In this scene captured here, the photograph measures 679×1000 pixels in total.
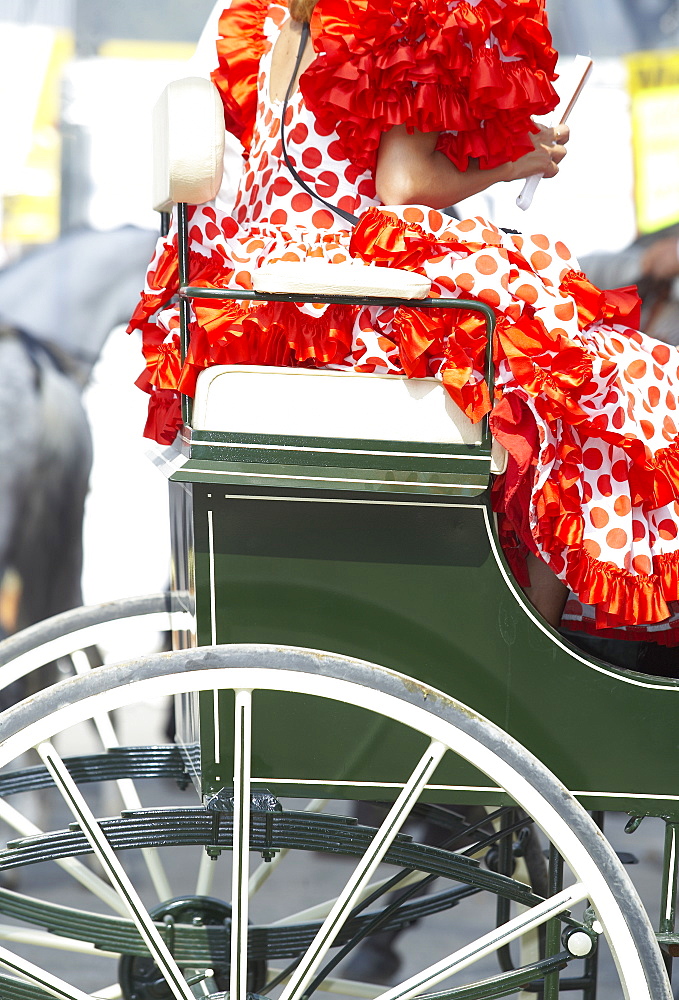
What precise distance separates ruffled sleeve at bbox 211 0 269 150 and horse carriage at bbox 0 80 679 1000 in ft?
1.04

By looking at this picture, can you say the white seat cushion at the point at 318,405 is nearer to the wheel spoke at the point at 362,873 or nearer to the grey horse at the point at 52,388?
the wheel spoke at the point at 362,873

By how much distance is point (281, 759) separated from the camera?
1222 millimetres

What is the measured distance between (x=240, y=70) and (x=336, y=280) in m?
0.65

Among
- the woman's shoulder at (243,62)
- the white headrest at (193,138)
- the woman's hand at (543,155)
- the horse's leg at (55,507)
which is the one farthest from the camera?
the horse's leg at (55,507)

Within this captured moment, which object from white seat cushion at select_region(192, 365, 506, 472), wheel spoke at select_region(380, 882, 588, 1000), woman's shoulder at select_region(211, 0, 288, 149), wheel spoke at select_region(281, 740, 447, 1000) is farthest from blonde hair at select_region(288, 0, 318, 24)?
wheel spoke at select_region(380, 882, 588, 1000)

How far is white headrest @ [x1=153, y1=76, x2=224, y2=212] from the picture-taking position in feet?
3.92

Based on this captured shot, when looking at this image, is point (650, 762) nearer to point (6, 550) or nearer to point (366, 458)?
point (366, 458)

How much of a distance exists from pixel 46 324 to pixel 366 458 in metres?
1.91

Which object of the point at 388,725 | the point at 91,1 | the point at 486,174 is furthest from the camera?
the point at 91,1

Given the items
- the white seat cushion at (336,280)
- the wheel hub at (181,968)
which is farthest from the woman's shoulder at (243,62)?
the wheel hub at (181,968)

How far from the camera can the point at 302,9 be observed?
1335mm

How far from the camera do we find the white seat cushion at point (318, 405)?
3.80 ft

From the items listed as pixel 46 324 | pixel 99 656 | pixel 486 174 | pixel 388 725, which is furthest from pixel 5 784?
pixel 46 324

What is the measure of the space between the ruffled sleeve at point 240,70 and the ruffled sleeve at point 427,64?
289 mm
